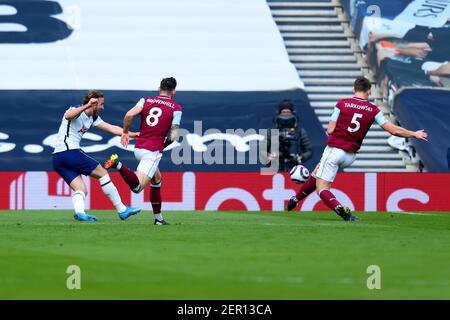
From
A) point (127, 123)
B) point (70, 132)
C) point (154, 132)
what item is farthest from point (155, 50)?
point (127, 123)

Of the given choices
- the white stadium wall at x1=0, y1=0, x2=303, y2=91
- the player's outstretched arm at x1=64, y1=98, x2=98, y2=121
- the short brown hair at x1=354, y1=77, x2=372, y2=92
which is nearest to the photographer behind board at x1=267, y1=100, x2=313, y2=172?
the white stadium wall at x1=0, y1=0, x2=303, y2=91

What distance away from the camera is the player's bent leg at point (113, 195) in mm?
16953

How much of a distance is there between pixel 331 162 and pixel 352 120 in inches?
28.6

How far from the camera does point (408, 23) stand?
1217 inches

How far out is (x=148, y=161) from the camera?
1653 cm

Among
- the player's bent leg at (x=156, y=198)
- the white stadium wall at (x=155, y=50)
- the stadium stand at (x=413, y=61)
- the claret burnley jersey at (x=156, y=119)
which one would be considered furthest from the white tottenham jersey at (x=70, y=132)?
the stadium stand at (x=413, y=61)

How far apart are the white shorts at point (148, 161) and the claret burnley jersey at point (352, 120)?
2.96 metres

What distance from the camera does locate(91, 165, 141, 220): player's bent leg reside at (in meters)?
17.0

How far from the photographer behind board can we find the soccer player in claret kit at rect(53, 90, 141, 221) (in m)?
8.08

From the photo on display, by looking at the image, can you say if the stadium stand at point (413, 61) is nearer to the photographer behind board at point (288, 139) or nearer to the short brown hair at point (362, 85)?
the photographer behind board at point (288, 139)

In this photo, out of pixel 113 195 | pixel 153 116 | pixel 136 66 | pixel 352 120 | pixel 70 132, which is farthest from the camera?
pixel 136 66

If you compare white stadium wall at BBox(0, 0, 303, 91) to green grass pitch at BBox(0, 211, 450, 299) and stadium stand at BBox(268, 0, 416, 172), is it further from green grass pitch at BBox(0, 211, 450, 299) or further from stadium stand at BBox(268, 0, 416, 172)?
green grass pitch at BBox(0, 211, 450, 299)

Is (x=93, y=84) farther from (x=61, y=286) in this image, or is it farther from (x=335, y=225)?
(x=61, y=286)

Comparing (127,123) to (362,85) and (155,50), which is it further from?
(155,50)
